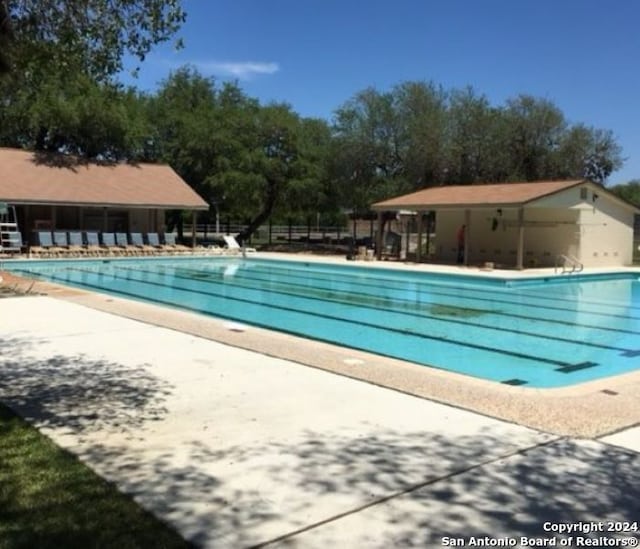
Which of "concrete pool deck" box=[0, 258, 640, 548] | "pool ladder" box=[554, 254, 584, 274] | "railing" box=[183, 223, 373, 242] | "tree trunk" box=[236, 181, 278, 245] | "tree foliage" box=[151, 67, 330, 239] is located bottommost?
"concrete pool deck" box=[0, 258, 640, 548]

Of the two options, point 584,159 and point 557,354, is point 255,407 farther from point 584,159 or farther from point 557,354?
point 584,159

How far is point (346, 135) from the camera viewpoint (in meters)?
32.3

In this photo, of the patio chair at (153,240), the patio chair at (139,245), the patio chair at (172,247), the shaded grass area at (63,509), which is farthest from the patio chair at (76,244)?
the shaded grass area at (63,509)

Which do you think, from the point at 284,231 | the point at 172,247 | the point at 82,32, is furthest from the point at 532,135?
the point at 82,32

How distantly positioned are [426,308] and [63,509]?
1211cm

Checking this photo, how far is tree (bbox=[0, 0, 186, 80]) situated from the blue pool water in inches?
223

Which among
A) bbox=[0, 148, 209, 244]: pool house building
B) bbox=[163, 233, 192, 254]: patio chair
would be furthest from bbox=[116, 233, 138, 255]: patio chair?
bbox=[163, 233, 192, 254]: patio chair

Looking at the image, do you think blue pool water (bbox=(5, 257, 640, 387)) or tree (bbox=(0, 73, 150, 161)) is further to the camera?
tree (bbox=(0, 73, 150, 161))

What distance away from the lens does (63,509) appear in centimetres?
331

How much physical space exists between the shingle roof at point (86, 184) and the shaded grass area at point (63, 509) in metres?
23.8

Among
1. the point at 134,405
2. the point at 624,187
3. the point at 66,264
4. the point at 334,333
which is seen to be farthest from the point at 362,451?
the point at 624,187

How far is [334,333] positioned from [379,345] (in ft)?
4.02

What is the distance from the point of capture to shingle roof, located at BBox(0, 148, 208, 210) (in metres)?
26.5

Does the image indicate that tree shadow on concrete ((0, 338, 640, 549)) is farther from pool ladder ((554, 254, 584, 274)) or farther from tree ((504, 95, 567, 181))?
tree ((504, 95, 567, 181))
